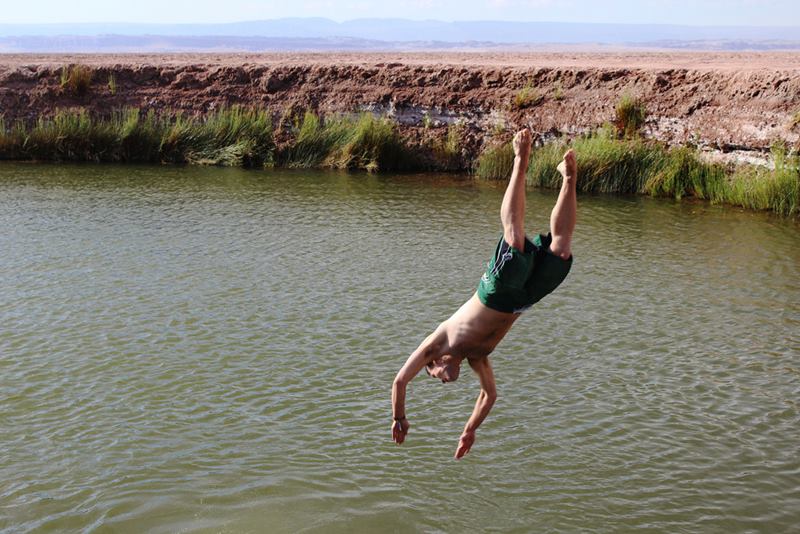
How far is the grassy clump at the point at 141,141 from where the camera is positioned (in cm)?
2073

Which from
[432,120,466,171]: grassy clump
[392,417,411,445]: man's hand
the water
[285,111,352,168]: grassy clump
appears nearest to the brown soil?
[432,120,466,171]: grassy clump

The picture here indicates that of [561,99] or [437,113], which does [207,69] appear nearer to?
[437,113]

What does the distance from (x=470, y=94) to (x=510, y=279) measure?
17.2m

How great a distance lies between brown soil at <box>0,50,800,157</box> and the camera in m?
18.3

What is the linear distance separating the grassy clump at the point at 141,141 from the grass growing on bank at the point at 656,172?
20.0 ft

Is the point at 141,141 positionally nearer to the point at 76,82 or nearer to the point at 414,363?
the point at 76,82

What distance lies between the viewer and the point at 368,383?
8.34 metres

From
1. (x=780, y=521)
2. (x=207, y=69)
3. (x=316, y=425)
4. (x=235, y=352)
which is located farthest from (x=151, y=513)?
(x=207, y=69)

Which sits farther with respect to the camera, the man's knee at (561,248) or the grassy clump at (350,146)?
the grassy clump at (350,146)

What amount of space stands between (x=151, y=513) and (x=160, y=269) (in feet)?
19.4

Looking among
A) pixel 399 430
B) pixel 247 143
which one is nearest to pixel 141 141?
pixel 247 143

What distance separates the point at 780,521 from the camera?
637 centimetres

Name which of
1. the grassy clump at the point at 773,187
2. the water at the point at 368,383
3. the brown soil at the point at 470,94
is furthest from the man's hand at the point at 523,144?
the brown soil at the point at 470,94

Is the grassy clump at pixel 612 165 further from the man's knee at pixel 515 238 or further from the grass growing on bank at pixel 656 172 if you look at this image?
the man's knee at pixel 515 238
